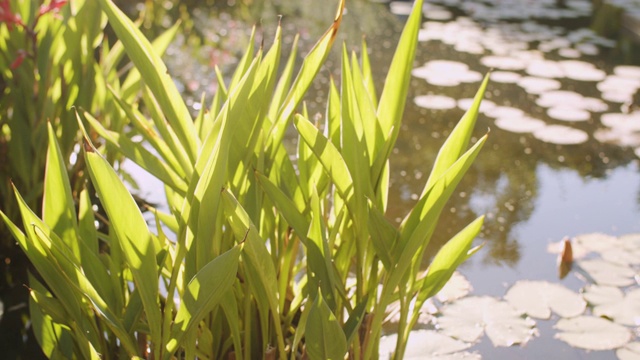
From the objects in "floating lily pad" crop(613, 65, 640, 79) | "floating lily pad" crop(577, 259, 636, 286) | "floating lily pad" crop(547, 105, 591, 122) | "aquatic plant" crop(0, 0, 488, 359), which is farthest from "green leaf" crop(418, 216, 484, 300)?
"floating lily pad" crop(613, 65, 640, 79)

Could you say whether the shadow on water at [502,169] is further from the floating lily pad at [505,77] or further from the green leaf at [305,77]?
the green leaf at [305,77]

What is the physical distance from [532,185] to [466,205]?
30cm

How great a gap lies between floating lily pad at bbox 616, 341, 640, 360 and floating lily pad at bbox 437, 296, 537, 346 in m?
0.17

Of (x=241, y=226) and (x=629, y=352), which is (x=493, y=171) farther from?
(x=241, y=226)

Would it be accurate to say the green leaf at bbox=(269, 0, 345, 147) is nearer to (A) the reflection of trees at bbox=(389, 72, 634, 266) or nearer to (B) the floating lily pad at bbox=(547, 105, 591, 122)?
(A) the reflection of trees at bbox=(389, 72, 634, 266)

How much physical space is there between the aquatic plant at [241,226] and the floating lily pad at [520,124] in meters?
1.72

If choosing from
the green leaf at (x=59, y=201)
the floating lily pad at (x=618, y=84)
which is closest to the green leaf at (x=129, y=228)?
the green leaf at (x=59, y=201)

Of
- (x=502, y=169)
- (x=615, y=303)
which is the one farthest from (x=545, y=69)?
(x=615, y=303)

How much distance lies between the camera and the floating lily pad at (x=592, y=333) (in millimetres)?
1546

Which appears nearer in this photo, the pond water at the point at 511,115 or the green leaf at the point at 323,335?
the green leaf at the point at 323,335

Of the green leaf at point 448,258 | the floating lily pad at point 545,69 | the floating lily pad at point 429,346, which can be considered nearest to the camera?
the green leaf at point 448,258

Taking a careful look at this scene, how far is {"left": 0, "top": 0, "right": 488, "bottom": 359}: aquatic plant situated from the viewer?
91cm

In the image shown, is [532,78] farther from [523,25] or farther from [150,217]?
[150,217]

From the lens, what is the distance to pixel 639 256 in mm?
1901
